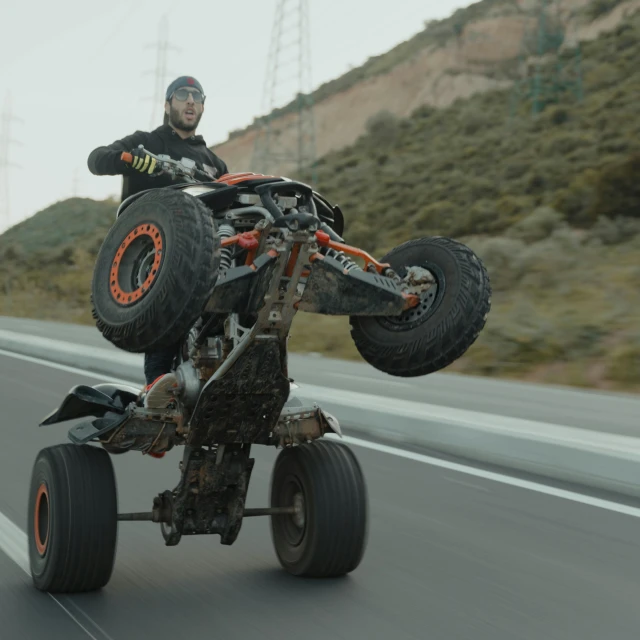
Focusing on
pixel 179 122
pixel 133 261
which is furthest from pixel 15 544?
pixel 179 122

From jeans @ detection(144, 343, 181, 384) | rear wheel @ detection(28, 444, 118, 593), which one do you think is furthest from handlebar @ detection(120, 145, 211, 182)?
rear wheel @ detection(28, 444, 118, 593)

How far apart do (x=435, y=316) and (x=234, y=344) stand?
0.86m

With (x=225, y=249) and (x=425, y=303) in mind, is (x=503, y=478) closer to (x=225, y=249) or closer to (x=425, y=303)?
(x=425, y=303)

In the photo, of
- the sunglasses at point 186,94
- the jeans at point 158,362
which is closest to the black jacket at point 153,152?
the sunglasses at point 186,94

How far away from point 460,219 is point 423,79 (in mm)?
35079

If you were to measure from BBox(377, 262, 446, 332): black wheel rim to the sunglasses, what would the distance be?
122 centimetres

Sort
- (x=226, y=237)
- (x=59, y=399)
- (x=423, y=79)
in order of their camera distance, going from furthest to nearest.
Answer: (x=423, y=79) → (x=59, y=399) → (x=226, y=237)

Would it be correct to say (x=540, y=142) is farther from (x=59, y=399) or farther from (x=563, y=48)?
(x=59, y=399)

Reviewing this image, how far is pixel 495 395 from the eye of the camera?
11.4m

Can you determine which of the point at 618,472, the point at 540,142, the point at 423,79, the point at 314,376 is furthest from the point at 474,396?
the point at 423,79

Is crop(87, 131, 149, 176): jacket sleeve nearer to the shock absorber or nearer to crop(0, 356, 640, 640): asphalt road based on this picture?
the shock absorber

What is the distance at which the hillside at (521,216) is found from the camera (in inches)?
720

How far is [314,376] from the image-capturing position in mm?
13062

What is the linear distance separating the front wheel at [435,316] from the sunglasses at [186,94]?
1.13 meters
